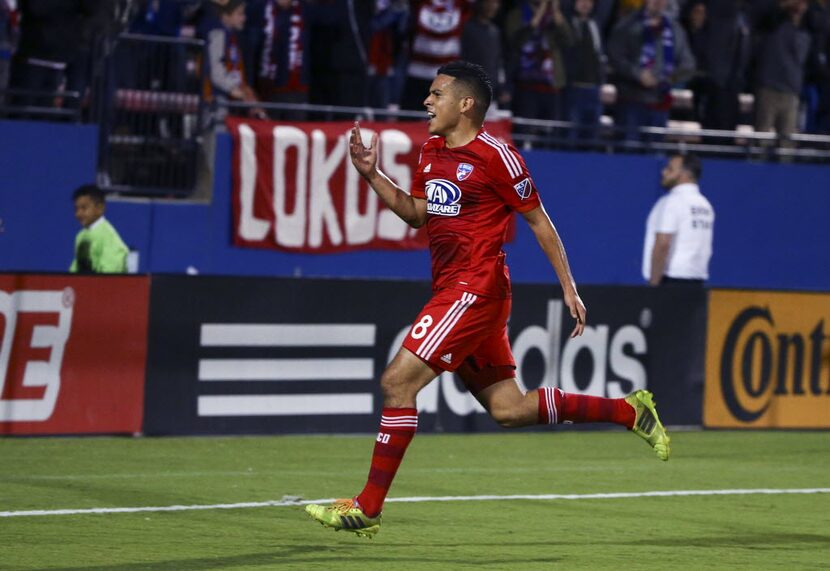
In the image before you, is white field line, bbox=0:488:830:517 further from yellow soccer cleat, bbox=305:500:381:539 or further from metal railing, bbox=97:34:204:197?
metal railing, bbox=97:34:204:197

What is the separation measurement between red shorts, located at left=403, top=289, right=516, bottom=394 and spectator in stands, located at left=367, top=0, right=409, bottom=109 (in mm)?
10665

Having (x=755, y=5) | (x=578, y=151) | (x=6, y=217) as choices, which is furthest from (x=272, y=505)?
(x=755, y=5)

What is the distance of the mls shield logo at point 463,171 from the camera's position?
8461 mm

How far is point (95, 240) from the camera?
14773mm

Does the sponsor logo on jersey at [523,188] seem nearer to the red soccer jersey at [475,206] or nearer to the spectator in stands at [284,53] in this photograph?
the red soccer jersey at [475,206]

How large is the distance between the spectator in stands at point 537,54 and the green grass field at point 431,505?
5.96 metres

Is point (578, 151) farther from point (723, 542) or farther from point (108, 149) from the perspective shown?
point (723, 542)

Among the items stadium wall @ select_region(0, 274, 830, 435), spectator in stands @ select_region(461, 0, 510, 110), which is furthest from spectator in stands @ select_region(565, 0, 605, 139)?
stadium wall @ select_region(0, 274, 830, 435)

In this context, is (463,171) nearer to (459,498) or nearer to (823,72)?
(459,498)

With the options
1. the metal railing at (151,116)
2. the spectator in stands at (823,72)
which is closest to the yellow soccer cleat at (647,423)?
the metal railing at (151,116)

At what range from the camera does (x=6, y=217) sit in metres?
17.2

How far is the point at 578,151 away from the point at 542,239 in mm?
12378

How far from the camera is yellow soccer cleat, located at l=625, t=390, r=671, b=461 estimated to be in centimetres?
922

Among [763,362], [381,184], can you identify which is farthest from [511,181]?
[763,362]
